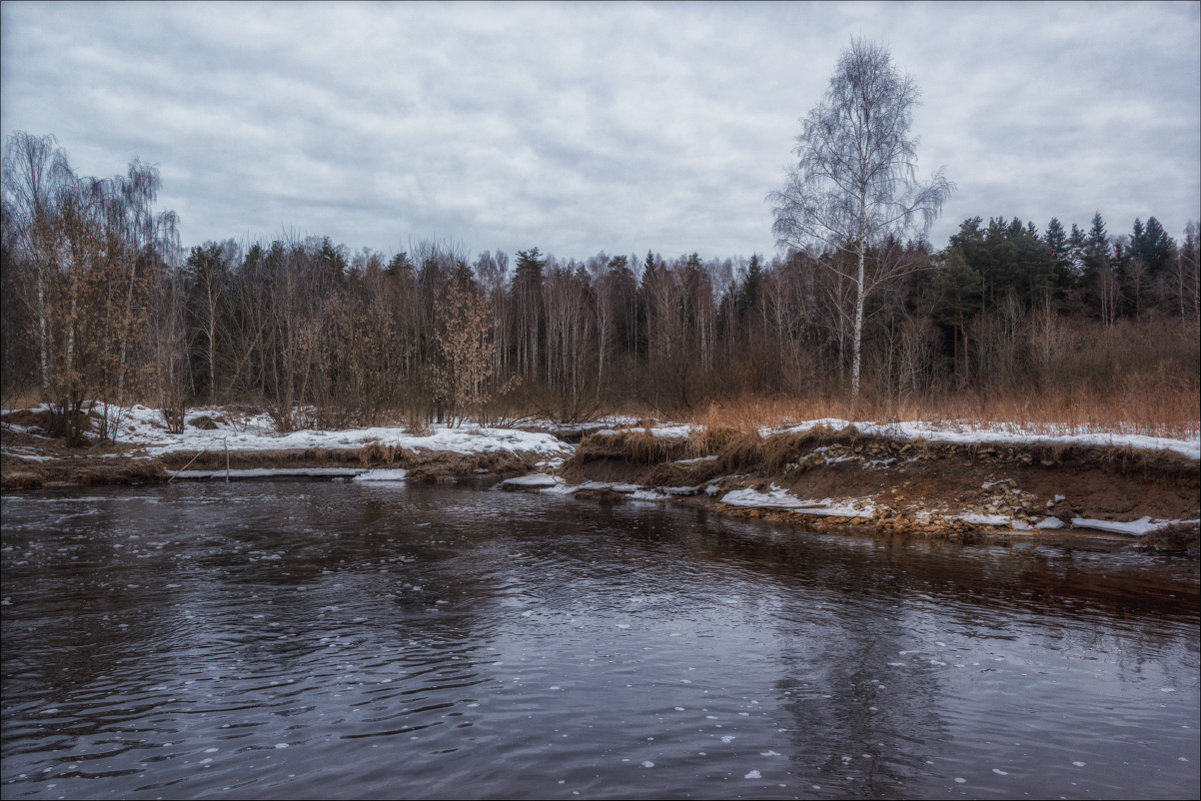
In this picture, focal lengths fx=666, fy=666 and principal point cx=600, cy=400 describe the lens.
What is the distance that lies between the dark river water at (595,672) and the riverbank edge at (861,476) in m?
1.37

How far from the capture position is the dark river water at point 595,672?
3.84 m

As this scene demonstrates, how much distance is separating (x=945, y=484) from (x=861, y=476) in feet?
5.45

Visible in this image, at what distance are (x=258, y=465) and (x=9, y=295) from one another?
1286 centimetres

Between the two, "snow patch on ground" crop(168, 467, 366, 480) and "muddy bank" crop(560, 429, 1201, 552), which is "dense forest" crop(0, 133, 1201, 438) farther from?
"snow patch on ground" crop(168, 467, 366, 480)

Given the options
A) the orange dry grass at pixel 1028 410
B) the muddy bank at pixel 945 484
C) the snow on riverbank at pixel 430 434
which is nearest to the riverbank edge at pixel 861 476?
the muddy bank at pixel 945 484

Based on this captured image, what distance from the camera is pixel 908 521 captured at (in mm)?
12062

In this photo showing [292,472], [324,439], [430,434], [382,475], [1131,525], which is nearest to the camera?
[1131,525]

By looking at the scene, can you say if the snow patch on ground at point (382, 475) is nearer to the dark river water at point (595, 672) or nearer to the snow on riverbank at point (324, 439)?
the snow on riverbank at point (324, 439)

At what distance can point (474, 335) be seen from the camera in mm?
27531

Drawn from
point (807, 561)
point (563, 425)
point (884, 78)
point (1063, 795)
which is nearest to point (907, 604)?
point (807, 561)

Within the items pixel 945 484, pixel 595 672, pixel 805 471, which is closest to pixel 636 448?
pixel 805 471

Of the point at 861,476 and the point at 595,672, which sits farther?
the point at 861,476

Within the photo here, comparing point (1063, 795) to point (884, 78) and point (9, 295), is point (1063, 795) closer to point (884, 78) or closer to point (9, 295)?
point (884, 78)

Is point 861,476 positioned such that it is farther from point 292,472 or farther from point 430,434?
point 292,472
